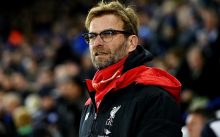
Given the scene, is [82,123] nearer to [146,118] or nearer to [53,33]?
[146,118]

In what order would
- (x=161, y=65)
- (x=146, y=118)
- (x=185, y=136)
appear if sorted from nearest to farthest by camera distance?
(x=146, y=118), (x=185, y=136), (x=161, y=65)

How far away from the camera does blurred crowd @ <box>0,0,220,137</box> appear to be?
26.9ft

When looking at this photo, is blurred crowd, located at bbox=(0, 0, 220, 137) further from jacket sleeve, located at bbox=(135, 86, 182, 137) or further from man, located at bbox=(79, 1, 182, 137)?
jacket sleeve, located at bbox=(135, 86, 182, 137)

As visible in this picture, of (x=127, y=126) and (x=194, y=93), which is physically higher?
(x=127, y=126)

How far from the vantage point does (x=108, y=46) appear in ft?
12.9

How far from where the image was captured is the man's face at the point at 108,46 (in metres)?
3.94

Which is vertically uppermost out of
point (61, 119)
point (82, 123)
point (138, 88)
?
point (138, 88)

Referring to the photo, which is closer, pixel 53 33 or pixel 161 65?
pixel 161 65

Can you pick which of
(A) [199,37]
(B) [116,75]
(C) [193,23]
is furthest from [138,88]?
(C) [193,23]

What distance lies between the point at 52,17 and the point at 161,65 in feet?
37.2

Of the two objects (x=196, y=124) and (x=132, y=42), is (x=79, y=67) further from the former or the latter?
(x=132, y=42)

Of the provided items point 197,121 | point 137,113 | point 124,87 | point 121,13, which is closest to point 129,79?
point 124,87

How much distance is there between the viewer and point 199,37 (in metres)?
9.95

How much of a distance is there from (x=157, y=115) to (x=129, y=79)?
1.14ft
